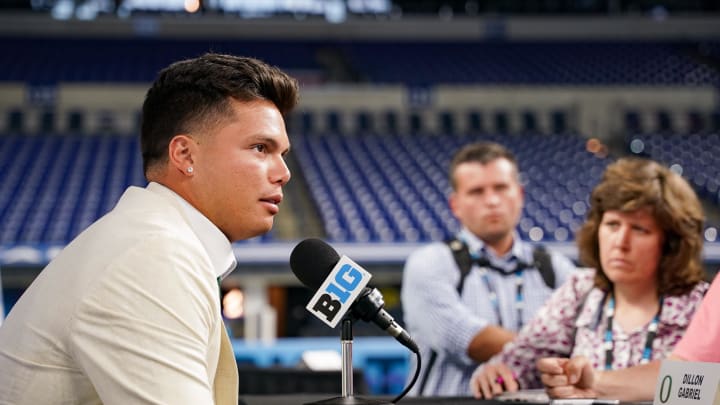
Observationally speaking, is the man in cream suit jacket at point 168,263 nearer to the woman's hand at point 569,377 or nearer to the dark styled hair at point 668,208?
the woman's hand at point 569,377

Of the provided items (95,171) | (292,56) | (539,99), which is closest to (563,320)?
(95,171)

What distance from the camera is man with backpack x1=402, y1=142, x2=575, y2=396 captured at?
3307 mm

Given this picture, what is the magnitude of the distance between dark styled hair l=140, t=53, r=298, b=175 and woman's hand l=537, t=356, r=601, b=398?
101 cm

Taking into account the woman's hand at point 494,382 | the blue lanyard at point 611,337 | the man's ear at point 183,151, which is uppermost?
the man's ear at point 183,151

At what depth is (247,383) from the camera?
368 cm

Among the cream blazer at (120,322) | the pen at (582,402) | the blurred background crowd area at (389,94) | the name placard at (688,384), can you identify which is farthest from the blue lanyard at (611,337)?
the blurred background crowd area at (389,94)

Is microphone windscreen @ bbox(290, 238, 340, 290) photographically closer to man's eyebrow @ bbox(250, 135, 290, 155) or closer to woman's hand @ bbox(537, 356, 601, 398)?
man's eyebrow @ bbox(250, 135, 290, 155)

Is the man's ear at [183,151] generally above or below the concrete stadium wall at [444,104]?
above

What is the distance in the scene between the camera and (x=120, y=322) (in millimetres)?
Result: 1441

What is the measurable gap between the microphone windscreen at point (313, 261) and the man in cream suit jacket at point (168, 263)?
101 mm

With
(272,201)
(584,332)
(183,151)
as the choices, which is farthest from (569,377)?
(183,151)

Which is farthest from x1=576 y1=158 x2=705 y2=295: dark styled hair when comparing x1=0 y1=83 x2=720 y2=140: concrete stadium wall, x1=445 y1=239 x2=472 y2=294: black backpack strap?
x1=0 y1=83 x2=720 y2=140: concrete stadium wall

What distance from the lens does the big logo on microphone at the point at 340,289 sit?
5.54 ft

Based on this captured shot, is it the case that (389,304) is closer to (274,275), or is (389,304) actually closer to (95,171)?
(274,275)
